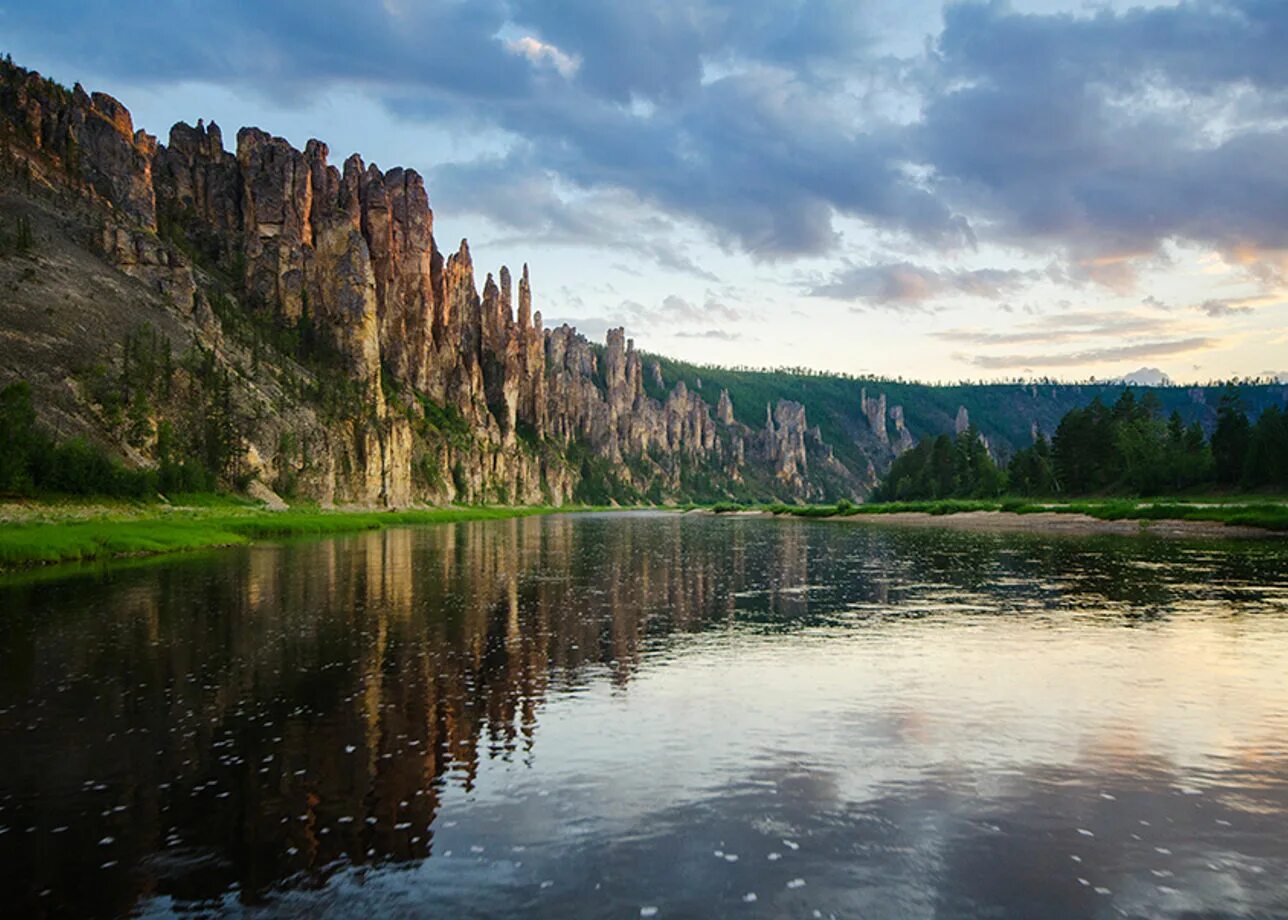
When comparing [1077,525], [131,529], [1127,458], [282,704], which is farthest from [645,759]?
[1127,458]

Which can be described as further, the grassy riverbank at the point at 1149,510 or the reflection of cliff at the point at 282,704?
the grassy riverbank at the point at 1149,510

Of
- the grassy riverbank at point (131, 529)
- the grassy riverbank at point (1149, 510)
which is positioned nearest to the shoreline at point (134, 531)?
the grassy riverbank at point (131, 529)

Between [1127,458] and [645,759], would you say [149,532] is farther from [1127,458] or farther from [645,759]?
[1127,458]

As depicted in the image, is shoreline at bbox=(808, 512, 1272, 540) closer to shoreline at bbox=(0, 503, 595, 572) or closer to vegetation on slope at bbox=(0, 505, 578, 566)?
vegetation on slope at bbox=(0, 505, 578, 566)

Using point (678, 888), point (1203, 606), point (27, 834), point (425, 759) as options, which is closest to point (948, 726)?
point (678, 888)

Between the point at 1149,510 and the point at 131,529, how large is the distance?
93.4 meters

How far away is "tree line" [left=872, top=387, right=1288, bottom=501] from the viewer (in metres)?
104

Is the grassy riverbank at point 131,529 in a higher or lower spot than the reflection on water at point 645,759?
higher

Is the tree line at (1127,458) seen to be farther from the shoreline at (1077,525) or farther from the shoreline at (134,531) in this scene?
the shoreline at (134,531)

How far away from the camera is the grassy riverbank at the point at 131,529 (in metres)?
49.0

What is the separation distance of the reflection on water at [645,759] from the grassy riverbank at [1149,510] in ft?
153

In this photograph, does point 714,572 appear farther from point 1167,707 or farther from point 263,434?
point 263,434

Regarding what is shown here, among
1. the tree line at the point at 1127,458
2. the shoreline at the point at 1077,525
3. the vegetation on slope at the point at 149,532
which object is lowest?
the shoreline at the point at 1077,525

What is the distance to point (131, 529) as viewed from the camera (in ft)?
201
